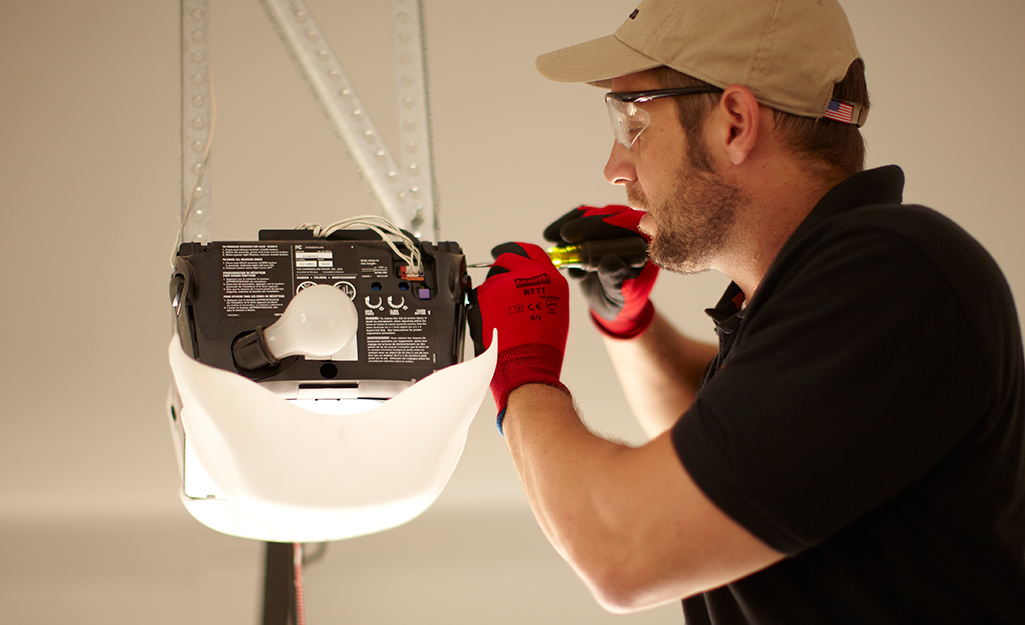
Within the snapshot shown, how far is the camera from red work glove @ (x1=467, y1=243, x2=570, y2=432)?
927 mm

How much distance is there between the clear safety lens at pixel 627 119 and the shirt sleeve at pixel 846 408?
46 centimetres

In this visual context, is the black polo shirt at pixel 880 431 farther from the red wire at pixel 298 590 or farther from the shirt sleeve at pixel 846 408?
the red wire at pixel 298 590

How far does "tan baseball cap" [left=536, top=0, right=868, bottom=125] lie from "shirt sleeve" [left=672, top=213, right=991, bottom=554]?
347mm

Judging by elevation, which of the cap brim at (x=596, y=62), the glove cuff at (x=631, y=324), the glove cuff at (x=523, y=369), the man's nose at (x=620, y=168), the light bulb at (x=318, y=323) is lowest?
the glove cuff at (x=631, y=324)

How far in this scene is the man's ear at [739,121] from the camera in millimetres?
958

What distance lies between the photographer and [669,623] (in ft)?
5.79

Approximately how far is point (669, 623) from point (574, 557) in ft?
3.85

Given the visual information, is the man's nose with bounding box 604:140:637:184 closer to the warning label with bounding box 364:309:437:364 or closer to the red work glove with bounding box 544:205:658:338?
the red work glove with bounding box 544:205:658:338

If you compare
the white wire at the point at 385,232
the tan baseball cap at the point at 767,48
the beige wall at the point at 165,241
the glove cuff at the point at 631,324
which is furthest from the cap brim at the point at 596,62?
the beige wall at the point at 165,241

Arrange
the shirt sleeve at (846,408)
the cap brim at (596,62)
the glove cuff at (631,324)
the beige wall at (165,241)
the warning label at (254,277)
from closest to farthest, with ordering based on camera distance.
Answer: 1. the shirt sleeve at (846,408)
2. the warning label at (254,277)
3. the cap brim at (596,62)
4. the glove cuff at (631,324)
5. the beige wall at (165,241)

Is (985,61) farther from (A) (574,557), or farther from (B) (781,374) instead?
(A) (574,557)

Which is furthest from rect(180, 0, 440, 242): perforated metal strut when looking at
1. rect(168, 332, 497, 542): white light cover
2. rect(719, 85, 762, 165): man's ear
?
rect(719, 85, 762, 165): man's ear

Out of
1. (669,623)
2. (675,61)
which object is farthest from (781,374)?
(669,623)

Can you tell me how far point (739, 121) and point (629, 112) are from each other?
17 centimetres
